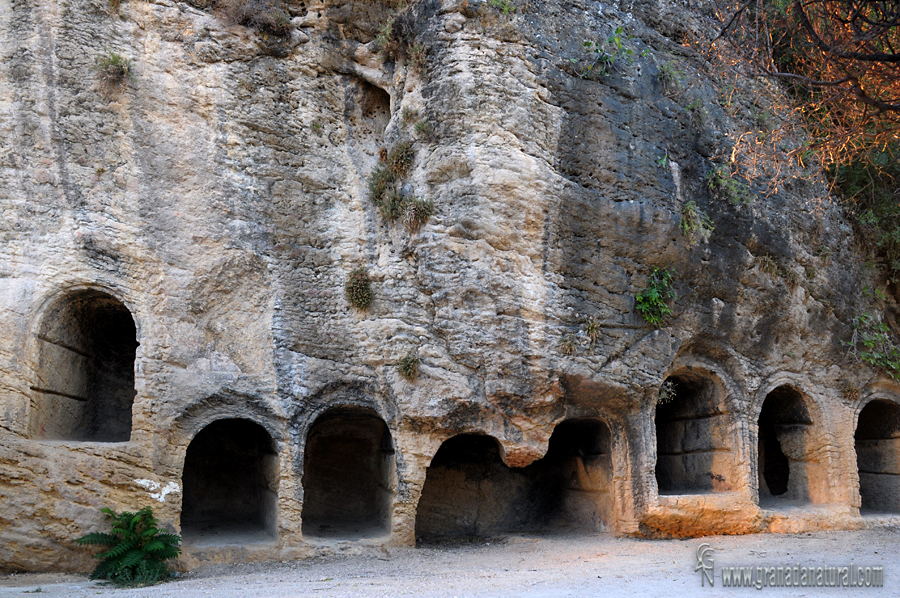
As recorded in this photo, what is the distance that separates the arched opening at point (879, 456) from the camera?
12602mm

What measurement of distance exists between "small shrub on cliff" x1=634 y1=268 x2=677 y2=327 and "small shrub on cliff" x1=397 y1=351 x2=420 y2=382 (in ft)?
11.2

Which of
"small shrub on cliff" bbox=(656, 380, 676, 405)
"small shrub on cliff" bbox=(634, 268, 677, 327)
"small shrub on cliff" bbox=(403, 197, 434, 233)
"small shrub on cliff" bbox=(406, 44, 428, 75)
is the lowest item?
"small shrub on cliff" bbox=(656, 380, 676, 405)

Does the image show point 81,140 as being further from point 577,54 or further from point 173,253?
point 577,54

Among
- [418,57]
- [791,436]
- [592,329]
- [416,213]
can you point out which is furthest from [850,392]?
[418,57]

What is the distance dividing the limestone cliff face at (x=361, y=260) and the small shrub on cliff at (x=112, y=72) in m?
0.17

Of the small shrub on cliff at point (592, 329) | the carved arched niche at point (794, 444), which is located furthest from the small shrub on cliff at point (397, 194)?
the carved arched niche at point (794, 444)

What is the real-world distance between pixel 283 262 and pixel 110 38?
3979 mm

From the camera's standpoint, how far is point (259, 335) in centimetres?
953

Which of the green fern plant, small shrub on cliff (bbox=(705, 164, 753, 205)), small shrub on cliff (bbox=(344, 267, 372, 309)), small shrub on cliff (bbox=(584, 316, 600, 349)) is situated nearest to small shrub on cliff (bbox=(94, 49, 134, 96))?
small shrub on cliff (bbox=(344, 267, 372, 309))

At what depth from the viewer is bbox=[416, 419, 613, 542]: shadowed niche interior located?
38.3ft

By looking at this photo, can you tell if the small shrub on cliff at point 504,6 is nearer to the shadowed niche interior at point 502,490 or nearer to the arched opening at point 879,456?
the shadowed niche interior at point 502,490

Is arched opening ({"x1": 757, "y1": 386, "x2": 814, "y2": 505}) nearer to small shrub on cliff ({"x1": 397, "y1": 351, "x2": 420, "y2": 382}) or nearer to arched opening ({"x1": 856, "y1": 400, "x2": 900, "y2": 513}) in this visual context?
arched opening ({"x1": 856, "y1": 400, "x2": 900, "y2": 513})

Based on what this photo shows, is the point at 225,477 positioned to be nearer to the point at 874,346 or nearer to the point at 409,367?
the point at 409,367

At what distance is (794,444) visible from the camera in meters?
12.1
